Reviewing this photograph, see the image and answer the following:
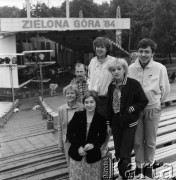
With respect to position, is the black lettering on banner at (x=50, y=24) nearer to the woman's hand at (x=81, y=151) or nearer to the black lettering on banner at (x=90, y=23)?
the black lettering on banner at (x=90, y=23)

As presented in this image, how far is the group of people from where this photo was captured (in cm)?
283

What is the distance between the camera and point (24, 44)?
57.2 feet

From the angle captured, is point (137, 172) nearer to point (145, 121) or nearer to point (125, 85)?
point (145, 121)

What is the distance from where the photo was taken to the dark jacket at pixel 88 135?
2928mm

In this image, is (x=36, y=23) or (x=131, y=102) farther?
(x=36, y=23)

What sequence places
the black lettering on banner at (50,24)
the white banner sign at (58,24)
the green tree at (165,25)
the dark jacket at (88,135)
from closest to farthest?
the dark jacket at (88,135) → the white banner sign at (58,24) → the black lettering on banner at (50,24) → the green tree at (165,25)

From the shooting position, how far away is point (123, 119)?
9.21 feet

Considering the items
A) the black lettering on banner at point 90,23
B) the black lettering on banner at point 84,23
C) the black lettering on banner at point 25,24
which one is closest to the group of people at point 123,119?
the black lettering on banner at point 25,24

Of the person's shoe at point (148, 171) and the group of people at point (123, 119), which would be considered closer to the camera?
the group of people at point (123, 119)

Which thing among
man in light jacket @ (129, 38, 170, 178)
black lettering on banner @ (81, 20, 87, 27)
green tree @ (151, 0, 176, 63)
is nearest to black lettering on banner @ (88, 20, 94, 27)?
black lettering on banner @ (81, 20, 87, 27)

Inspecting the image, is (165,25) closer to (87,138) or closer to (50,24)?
(50,24)

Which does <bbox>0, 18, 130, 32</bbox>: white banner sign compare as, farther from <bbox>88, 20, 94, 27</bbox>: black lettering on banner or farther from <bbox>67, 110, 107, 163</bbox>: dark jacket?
<bbox>67, 110, 107, 163</bbox>: dark jacket

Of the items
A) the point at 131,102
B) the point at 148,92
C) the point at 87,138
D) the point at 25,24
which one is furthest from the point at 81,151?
the point at 25,24

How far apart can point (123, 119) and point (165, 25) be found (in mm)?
21627
